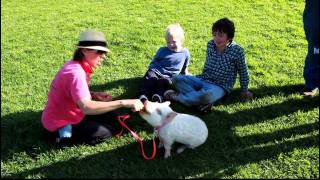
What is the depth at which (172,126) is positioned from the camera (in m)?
4.49

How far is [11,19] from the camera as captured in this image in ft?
30.7

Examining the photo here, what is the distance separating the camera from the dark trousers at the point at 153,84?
5988 mm

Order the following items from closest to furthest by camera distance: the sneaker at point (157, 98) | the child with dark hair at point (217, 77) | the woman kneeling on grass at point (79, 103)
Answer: the woman kneeling on grass at point (79, 103) < the child with dark hair at point (217, 77) < the sneaker at point (157, 98)

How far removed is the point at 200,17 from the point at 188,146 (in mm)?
4883

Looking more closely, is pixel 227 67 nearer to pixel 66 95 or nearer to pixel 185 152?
pixel 185 152

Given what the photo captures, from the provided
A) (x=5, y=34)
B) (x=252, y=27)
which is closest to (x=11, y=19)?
(x=5, y=34)

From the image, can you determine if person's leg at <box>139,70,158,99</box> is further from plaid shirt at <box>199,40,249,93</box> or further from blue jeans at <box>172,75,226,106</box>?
plaid shirt at <box>199,40,249,93</box>

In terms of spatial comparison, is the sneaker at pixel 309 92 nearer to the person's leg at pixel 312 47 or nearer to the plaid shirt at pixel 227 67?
the person's leg at pixel 312 47

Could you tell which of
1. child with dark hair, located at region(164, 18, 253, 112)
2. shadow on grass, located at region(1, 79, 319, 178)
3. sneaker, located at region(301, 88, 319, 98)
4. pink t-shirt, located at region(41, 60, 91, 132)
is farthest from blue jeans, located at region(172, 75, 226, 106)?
pink t-shirt, located at region(41, 60, 91, 132)

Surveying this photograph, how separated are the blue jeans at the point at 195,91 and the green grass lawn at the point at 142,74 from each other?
0.47 feet

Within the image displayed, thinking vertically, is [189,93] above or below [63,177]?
above

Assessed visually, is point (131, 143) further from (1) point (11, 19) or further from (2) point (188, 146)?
(1) point (11, 19)

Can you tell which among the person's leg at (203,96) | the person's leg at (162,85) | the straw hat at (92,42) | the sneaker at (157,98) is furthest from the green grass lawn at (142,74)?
the straw hat at (92,42)

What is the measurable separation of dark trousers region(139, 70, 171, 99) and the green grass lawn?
220 millimetres
